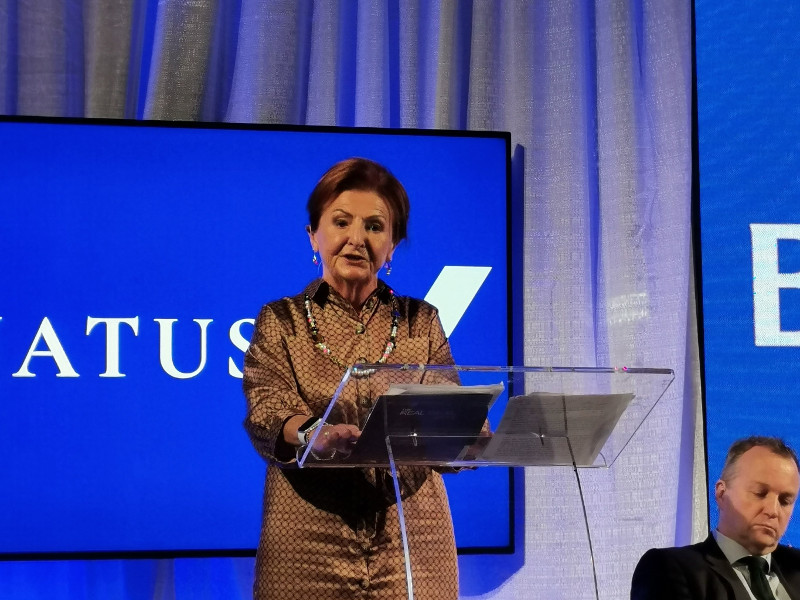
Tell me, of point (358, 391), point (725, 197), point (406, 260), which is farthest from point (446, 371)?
point (725, 197)

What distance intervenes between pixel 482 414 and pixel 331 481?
68cm

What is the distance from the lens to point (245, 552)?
3.10 metres

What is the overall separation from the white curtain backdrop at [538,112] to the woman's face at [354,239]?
2.42 feet

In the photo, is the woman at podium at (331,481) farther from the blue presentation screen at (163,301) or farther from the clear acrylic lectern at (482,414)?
the blue presentation screen at (163,301)

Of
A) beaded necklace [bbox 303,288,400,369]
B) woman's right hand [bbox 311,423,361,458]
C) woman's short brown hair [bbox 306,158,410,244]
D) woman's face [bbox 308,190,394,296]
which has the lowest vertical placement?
woman's right hand [bbox 311,423,361,458]

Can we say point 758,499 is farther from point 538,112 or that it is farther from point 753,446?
point 538,112

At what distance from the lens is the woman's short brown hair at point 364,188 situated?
2.81 meters

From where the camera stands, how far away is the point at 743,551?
2365mm

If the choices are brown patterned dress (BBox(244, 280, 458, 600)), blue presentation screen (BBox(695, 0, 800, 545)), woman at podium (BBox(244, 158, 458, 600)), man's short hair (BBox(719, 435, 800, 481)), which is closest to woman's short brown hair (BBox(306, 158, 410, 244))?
woman at podium (BBox(244, 158, 458, 600))

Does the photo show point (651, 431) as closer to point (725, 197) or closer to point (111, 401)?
point (725, 197)

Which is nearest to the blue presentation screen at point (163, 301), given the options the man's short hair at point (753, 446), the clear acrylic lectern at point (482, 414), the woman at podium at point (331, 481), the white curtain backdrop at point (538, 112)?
the white curtain backdrop at point (538, 112)

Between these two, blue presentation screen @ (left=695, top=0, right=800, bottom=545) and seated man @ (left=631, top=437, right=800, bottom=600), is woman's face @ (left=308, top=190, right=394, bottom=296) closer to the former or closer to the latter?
seated man @ (left=631, top=437, right=800, bottom=600)

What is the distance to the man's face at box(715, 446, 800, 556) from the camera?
7.80 ft

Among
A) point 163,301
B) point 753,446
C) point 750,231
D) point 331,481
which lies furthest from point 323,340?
point 750,231
